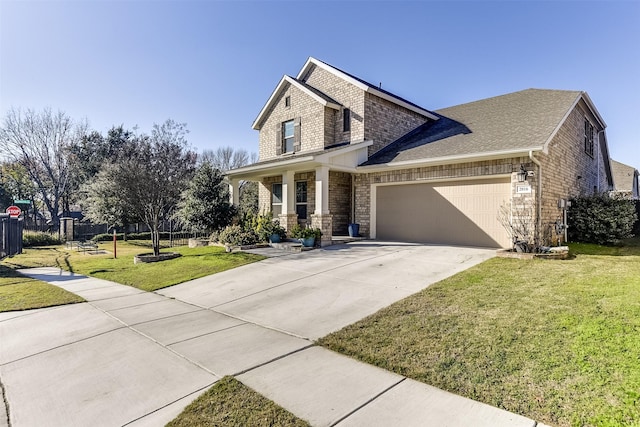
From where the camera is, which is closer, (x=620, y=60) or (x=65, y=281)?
(x=65, y=281)

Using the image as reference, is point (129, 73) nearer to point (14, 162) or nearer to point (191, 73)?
point (191, 73)

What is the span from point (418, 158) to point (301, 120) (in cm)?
644

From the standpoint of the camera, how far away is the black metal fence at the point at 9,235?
10.9m

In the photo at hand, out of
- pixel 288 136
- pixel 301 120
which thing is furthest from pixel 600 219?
pixel 288 136

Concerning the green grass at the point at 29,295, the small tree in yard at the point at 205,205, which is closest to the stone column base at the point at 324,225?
the small tree in yard at the point at 205,205

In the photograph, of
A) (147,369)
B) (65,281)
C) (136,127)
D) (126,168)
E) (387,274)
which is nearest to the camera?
(147,369)

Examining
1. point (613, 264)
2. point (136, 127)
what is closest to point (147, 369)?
point (613, 264)

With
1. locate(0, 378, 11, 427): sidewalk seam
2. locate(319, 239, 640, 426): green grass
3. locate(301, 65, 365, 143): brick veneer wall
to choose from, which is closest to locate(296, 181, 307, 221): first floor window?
locate(301, 65, 365, 143): brick veneer wall

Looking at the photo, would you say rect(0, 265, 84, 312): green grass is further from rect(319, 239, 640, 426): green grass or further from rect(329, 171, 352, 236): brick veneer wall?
rect(329, 171, 352, 236): brick veneer wall

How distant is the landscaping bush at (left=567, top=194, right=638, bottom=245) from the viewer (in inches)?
425

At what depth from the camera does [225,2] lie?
10.2m

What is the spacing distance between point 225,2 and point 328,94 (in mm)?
5985

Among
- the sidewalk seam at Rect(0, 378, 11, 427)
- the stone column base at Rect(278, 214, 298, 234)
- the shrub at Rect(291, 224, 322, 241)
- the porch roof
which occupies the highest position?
the porch roof

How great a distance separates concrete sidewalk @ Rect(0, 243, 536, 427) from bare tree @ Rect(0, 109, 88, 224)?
25.5m
